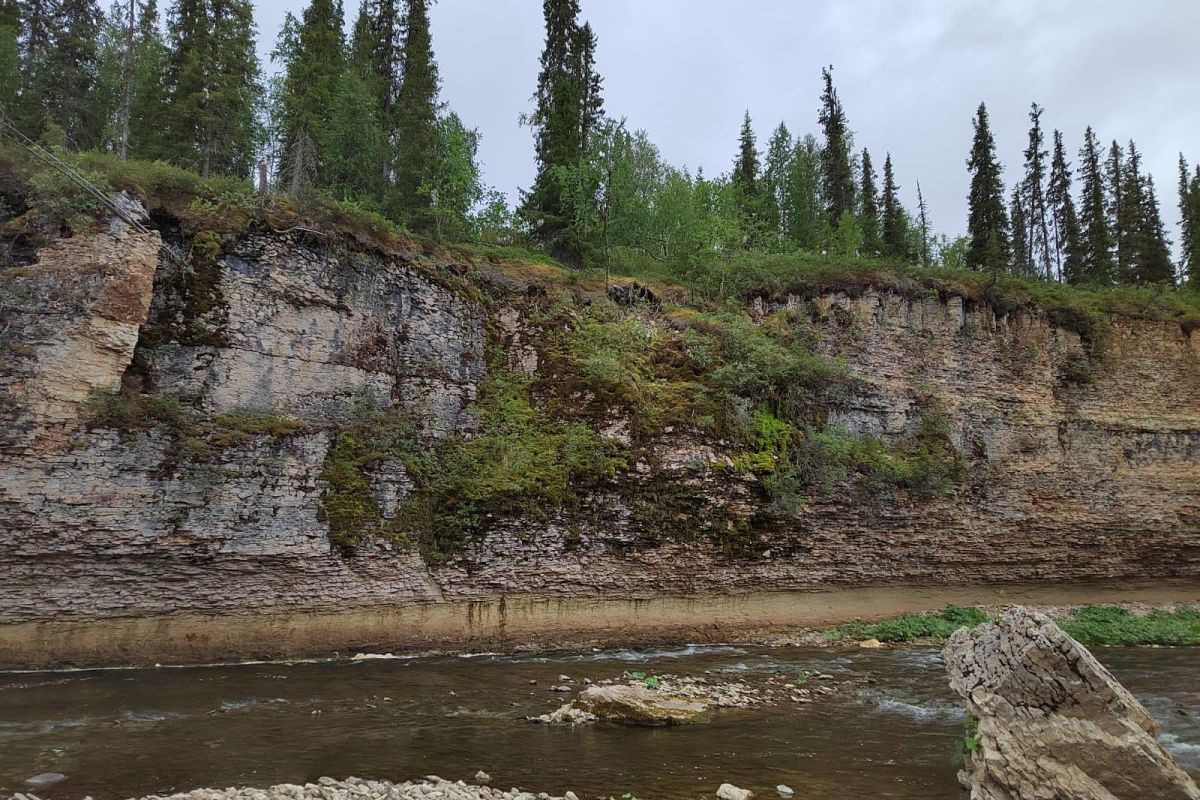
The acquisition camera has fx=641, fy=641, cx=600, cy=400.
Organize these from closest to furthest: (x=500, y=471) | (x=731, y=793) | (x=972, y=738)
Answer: (x=731, y=793), (x=972, y=738), (x=500, y=471)

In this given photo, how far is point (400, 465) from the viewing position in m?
15.3

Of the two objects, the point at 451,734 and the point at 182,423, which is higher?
the point at 182,423

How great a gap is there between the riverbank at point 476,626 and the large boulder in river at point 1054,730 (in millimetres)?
10165

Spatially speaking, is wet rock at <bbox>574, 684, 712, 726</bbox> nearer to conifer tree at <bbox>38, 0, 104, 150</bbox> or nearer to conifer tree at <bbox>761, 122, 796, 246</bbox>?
conifer tree at <bbox>38, 0, 104, 150</bbox>

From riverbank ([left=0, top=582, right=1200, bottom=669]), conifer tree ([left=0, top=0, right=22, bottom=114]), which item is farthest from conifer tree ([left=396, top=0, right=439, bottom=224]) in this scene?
riverbank ([left=0, top=582, right=1200, bottom=669])

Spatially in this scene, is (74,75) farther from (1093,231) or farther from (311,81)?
(1093,231)

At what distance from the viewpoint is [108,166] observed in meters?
14.7

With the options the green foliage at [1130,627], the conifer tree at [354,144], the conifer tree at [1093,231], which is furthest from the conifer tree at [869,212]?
the conifer tree at [354,144]

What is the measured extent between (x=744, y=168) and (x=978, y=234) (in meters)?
14.7

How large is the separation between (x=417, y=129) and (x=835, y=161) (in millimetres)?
25583

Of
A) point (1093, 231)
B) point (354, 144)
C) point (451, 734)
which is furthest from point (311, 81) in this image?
point (1093, 231)

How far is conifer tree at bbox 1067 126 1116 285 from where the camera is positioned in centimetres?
3644

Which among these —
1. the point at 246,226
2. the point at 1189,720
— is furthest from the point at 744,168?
the point at 1189,720

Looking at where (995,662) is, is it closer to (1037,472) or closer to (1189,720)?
(1189,720)
